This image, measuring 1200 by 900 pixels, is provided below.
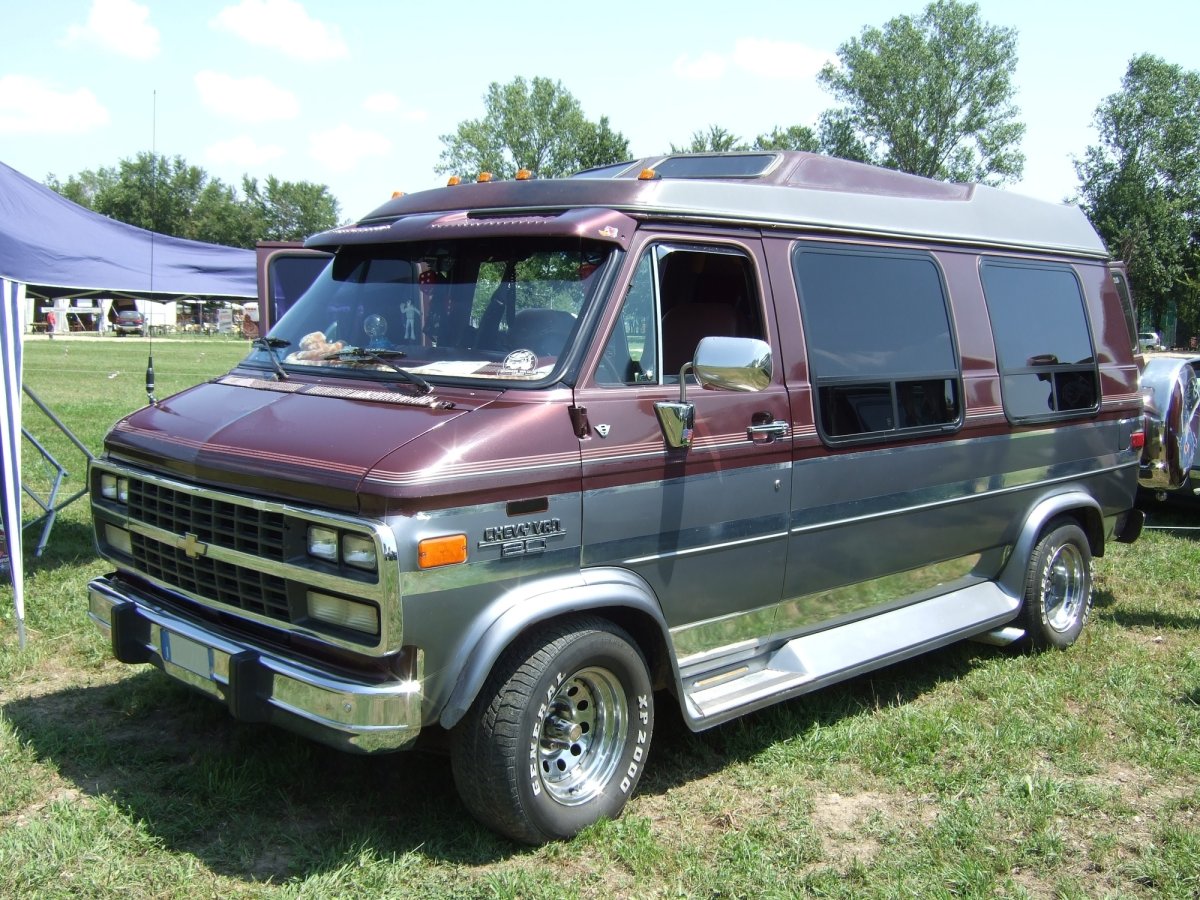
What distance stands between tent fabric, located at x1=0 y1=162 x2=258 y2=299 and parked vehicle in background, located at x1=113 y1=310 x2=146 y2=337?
129 feet

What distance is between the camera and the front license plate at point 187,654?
12.4 ft

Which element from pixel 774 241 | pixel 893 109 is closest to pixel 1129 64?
pixel 893 109

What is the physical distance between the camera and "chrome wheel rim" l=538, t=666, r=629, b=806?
4.00 meters

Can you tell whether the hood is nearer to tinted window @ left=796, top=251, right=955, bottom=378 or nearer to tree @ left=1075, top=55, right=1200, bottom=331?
tinted window @ left=796, top=251, right=955, bottom=378

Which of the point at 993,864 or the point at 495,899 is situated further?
the point at 993,864

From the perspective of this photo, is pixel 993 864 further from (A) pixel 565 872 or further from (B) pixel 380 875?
(B) pixel 380 875

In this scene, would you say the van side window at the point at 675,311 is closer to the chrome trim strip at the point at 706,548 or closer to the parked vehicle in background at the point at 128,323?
the chrome trim strip at the point at 706,548

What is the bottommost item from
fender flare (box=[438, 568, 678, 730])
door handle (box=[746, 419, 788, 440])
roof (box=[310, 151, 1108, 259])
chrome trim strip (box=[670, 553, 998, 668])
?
Result: chrome trim strip (box=[670, 553, 998, 668])

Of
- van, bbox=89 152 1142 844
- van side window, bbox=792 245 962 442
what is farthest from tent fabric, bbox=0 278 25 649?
van side window, bbox=792 245 962 442

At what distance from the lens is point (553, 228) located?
4.09m

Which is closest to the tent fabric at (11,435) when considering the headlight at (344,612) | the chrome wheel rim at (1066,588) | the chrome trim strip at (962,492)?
the headlight at (344,612)

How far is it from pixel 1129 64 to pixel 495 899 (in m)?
63.8

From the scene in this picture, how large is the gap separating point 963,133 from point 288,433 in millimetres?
61199

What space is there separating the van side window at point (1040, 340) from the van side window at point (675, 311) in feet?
6.69
